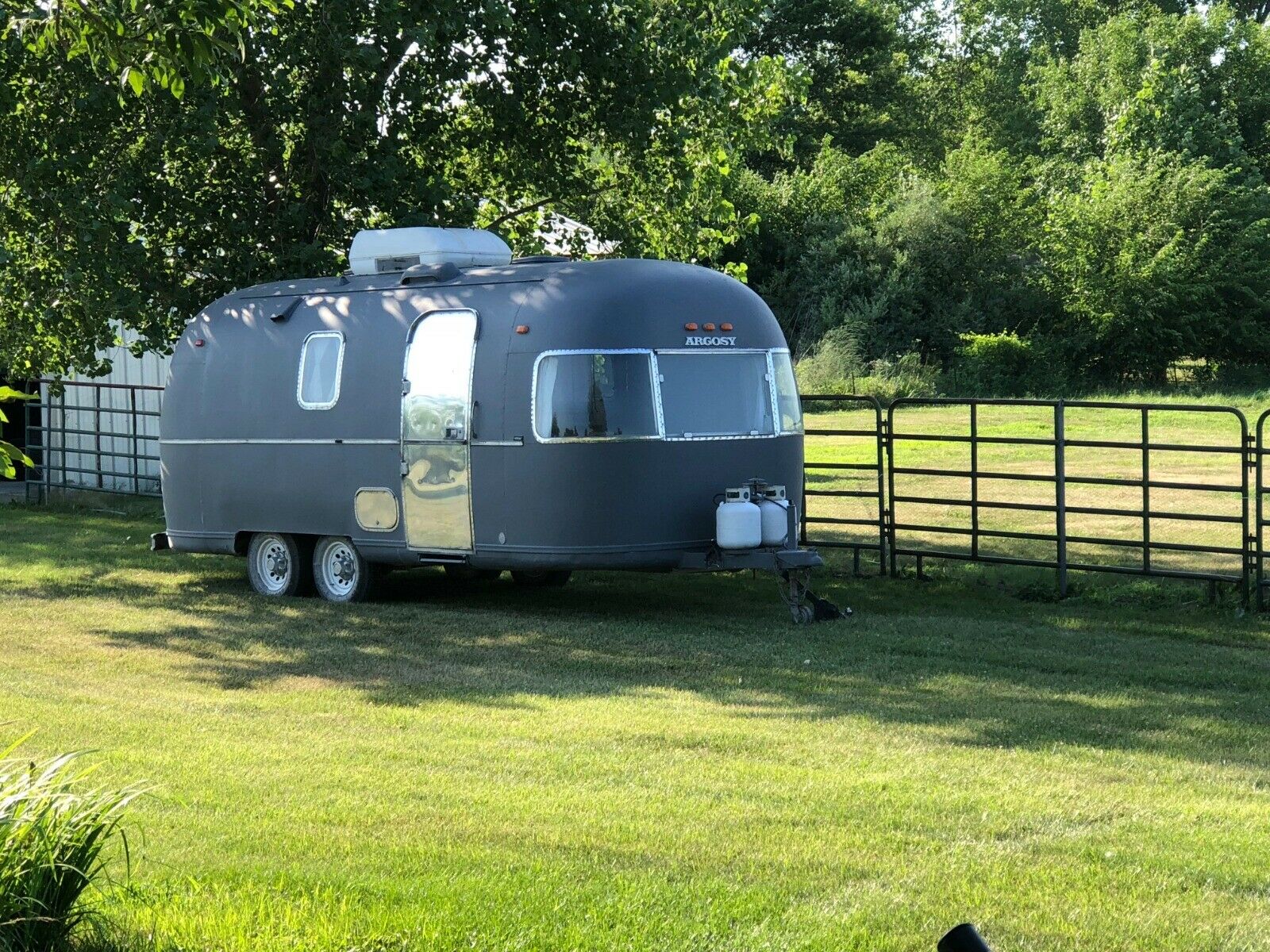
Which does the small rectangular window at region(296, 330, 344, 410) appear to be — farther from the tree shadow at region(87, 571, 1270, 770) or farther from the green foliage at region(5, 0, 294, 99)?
the green foliage at region(5, 0, 294, 99)

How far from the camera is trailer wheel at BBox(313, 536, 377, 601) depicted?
1488cm

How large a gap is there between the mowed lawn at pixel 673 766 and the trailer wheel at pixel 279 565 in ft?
3.15

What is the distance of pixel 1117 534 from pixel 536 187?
7.96 m

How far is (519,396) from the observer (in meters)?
13.4

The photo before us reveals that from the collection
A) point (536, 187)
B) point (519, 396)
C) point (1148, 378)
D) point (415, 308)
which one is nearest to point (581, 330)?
point (519, 396)

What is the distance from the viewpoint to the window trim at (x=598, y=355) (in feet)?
43.0

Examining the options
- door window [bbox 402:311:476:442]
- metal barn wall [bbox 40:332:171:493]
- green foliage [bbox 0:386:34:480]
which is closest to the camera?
green foliage [bbox 0:386:34:480]

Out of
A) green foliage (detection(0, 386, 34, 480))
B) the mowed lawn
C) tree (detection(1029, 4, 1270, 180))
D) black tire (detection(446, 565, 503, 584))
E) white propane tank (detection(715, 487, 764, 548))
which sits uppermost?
tree (detection(1029, 4, 1270, 180))

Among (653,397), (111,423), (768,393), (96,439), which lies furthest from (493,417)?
(111,423)

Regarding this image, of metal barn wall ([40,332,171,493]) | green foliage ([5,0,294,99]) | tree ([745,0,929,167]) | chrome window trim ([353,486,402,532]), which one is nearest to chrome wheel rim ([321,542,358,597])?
chrome window trim ([353,486,402,532])

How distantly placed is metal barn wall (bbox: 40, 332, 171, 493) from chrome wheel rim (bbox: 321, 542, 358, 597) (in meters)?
9.55

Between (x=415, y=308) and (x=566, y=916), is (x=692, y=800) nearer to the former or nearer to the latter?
(x=566, y=916)

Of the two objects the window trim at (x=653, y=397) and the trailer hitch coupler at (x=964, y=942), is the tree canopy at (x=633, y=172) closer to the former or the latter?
the window trim at (x=653, y=397)

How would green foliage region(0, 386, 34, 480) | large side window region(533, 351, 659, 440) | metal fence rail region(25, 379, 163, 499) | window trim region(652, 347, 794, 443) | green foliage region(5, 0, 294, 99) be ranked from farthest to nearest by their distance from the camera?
metal fence rail region(25, 379, 163, 499), window trim region(652, 347, 794, 443), large side window region(533, 351, 659, 440), green foliage region(5, 0, 294, 99), green foliage region(0, 386, 34, 480)
